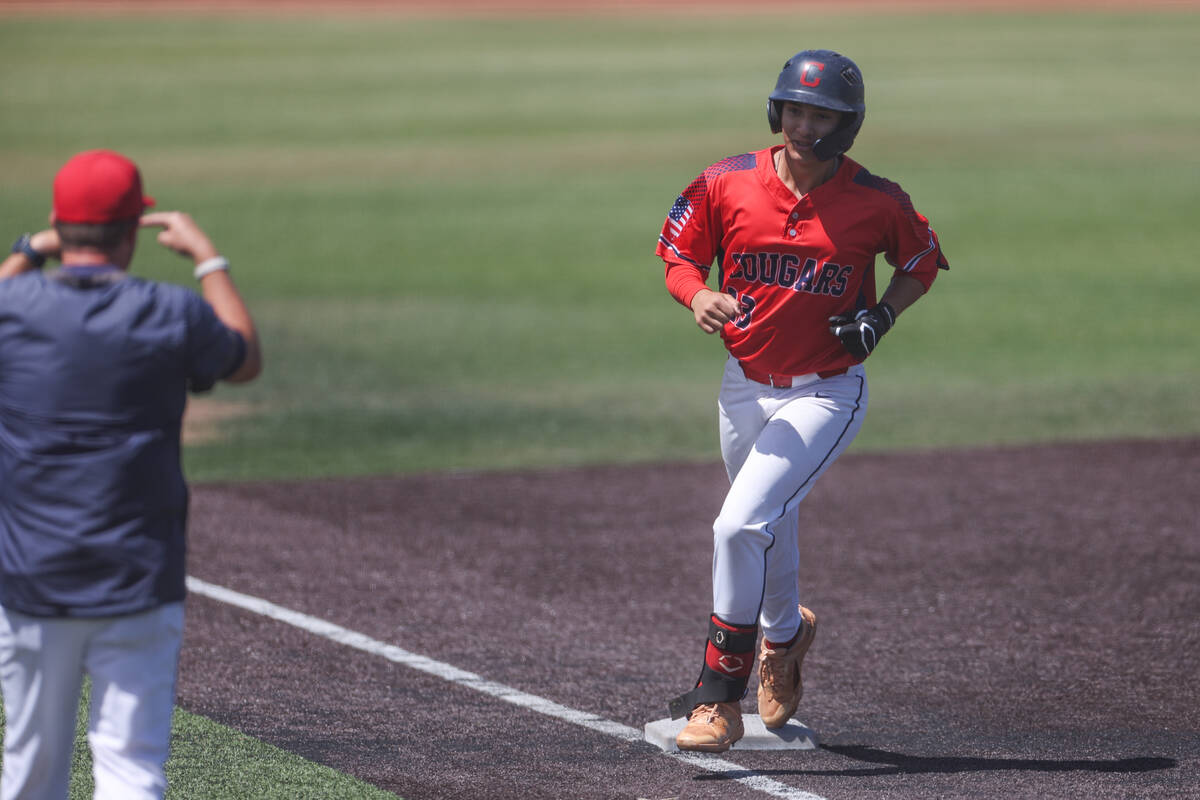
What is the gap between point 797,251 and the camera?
5938mm

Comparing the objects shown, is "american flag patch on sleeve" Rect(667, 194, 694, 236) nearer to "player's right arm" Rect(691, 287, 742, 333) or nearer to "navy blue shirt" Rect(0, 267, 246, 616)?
"player's right arm" Rect(691, 287, 742, 333)

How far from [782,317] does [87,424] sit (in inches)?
109

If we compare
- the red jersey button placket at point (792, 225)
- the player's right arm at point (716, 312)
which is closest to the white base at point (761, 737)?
the player's right arm at point (716, 312)

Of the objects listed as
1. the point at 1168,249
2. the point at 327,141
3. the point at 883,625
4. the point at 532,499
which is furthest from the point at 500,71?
the point at 883,625

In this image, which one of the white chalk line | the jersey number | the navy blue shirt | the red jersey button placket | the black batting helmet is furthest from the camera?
the jersey number

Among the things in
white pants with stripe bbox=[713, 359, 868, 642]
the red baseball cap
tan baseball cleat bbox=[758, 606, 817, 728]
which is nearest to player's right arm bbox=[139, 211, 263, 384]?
the red baseball cap

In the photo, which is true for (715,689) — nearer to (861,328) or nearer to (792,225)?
(861,328)

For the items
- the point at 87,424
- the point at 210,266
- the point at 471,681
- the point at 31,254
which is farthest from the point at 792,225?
the point at 87,424

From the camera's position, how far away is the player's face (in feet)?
19.1

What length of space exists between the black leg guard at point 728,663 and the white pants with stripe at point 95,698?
2.32m

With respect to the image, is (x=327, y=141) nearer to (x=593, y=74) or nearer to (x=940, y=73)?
(x=593, y=74)

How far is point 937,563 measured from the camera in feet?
29.0

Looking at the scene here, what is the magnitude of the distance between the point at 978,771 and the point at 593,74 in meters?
36.9

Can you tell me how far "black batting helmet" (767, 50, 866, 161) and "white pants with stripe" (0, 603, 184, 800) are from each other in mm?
2927
